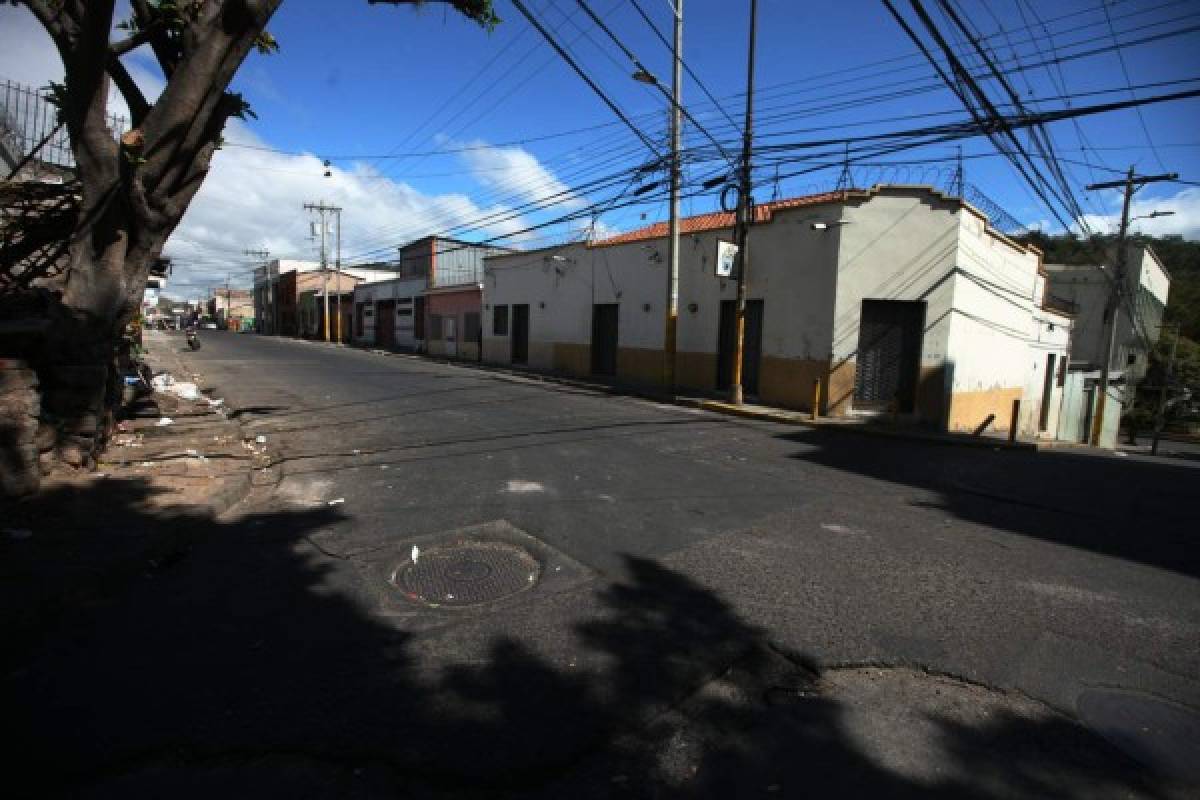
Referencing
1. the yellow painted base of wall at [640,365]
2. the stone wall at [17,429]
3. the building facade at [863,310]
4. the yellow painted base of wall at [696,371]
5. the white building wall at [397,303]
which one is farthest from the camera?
the white building wall at [397,303]

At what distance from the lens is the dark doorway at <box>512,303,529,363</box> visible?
2684 centimetres

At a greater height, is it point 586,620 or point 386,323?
point 386,323

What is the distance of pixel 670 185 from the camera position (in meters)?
16.2

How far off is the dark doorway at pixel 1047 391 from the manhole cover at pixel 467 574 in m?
24.1

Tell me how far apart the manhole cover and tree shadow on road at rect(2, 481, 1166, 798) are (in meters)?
0.27

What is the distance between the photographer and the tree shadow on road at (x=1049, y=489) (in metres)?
5.88

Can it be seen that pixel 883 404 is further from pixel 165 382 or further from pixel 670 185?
pixel 165 382

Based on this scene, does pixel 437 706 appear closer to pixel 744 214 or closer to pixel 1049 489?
pixel 1049 489

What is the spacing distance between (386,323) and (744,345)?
109ft

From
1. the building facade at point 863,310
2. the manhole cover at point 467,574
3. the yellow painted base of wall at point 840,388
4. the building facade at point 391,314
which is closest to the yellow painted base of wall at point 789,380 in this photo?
the building facade at point 863,310

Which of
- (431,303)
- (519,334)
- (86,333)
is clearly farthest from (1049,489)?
(431,303)

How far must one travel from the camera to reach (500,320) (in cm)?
2830

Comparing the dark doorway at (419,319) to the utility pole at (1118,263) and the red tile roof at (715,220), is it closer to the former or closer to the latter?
the red tile roof at (715,220)

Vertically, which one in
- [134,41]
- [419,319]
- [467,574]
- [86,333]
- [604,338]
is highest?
[134,41]
